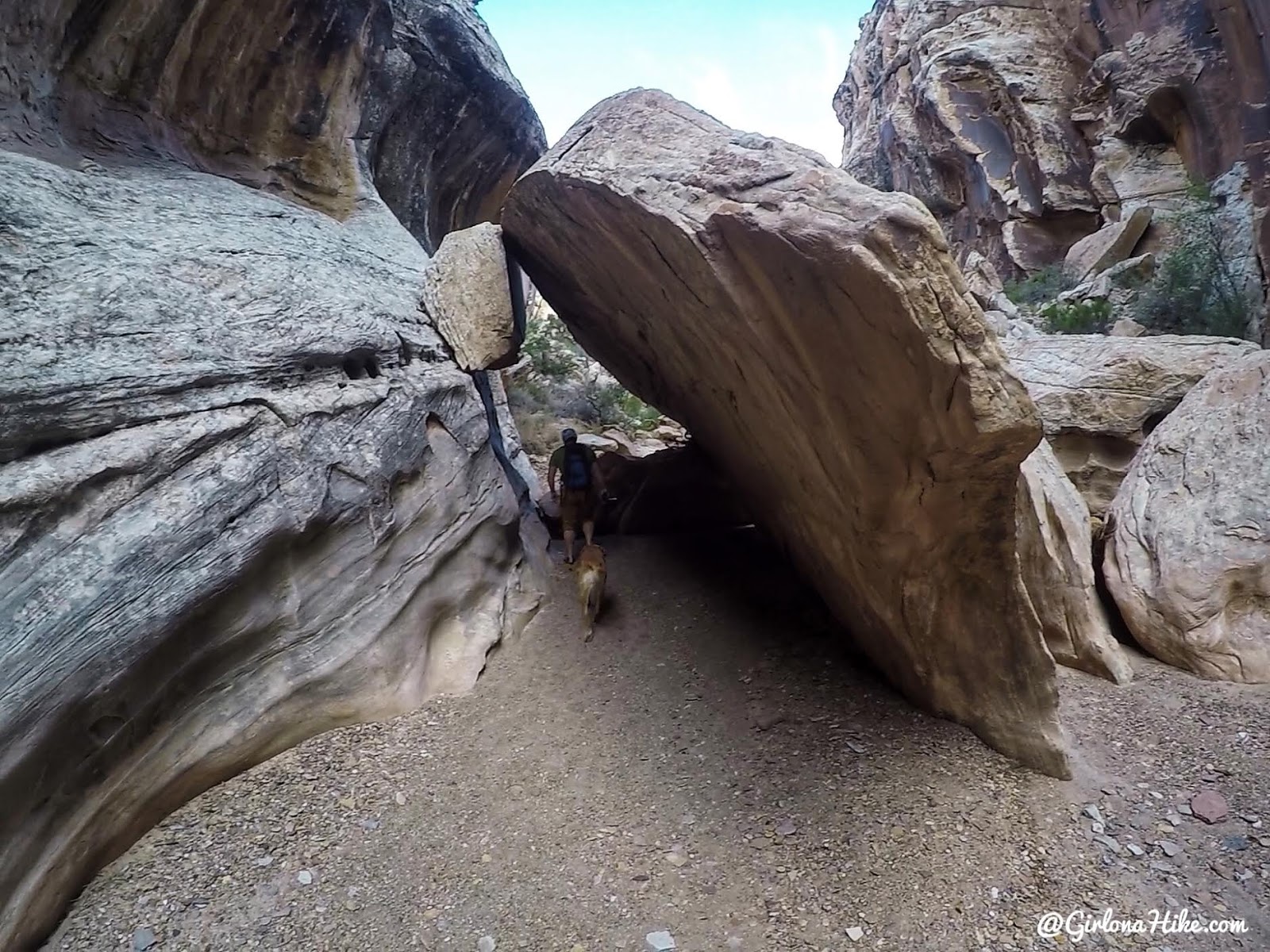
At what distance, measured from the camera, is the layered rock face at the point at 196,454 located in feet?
8.14

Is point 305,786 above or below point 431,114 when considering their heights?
below

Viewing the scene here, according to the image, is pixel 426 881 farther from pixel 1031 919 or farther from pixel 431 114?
pixel 431 114

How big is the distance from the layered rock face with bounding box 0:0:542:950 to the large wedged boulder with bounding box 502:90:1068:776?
1.69 meters

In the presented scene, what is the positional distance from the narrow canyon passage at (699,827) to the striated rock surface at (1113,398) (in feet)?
8.00

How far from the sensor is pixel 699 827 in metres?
2.96

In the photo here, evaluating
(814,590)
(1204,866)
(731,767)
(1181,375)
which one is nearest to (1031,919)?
(1204,866)

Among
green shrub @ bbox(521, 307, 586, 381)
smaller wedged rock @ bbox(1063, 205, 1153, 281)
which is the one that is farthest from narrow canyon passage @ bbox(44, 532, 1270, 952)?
smaller wedged rock @ bbox(1063, 205, 1153, 281)

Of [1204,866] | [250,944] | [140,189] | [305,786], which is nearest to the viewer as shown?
[250,944]

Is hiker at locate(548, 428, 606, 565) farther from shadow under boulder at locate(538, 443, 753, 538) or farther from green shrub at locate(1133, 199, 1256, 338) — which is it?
green shrub at locate(1133, 199, 1256, 338)

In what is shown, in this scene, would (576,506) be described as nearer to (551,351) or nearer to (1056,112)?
(551,351)

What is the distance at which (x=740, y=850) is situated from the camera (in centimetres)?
283

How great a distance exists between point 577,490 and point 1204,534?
421cm

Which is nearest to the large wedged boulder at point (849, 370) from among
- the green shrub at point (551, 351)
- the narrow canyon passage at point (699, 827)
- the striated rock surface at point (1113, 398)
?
the narrow canyon passage at point (699, 827)

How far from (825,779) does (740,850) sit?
21.4 inches
